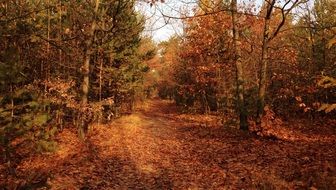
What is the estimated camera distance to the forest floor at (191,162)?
916cm

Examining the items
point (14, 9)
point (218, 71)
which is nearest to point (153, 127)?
point (218, 71)

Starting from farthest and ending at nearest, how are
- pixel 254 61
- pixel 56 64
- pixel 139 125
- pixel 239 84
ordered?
pixel 254 61 → pixel 139 125 → pixel 56 64 → pixel 239 84

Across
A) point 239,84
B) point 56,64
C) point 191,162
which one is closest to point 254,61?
point 239,84

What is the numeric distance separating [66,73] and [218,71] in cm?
1187

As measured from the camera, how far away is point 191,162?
39.1 feet

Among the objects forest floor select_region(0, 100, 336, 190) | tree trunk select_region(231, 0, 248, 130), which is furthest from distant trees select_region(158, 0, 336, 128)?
forest floor select_region(0, 100, 336, 190)

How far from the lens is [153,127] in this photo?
21797mm

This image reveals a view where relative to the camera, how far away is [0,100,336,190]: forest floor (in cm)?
916

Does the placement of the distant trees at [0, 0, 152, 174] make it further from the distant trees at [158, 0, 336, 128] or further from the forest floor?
the distant trees at [158, 0, 336, 128]

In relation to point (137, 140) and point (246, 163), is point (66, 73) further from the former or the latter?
point (246, 163)

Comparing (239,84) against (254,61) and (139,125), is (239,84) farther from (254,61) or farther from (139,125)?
(254,61)

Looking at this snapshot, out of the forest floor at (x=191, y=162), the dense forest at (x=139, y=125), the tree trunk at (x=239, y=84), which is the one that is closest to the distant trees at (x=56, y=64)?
the dense forest at (x=139, y=125)

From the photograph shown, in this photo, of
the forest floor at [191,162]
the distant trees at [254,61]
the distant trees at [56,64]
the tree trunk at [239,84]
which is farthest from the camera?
the distant trees at [254,61]

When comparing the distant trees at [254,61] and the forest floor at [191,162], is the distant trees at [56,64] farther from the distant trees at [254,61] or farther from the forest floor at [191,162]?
the distant trees at [254,61]
